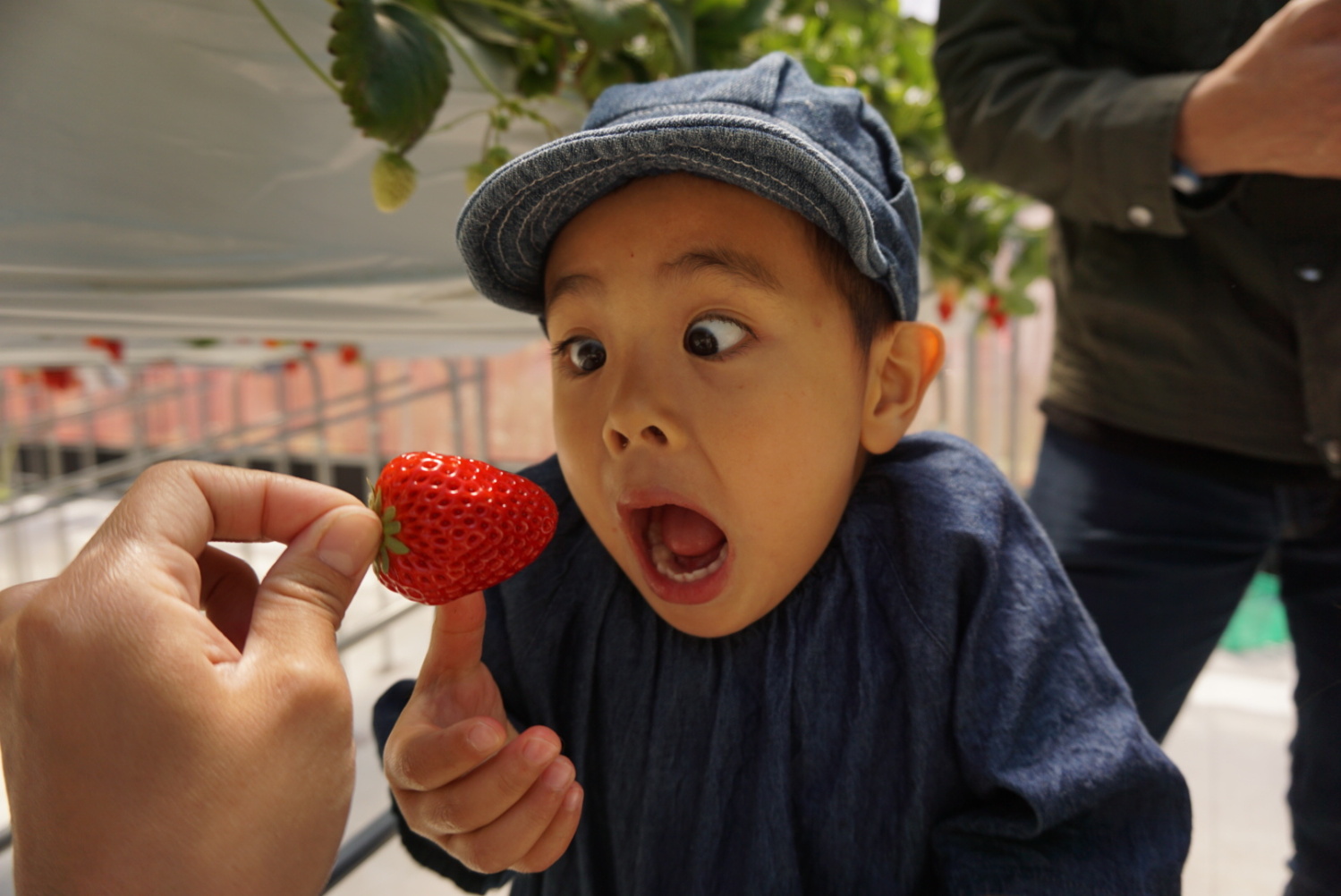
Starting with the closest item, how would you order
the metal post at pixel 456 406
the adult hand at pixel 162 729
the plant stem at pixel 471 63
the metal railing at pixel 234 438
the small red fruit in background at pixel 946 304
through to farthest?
the adult hand at pixel 162 729, the plant stem at pixel 471 63, the metal railing at pixel 234 438, the small red fruit in background at pixel 946 304, the metal post at pixel 456 406

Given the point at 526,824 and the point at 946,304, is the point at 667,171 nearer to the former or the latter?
the point at 526,824

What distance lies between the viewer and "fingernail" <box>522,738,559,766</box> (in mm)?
481

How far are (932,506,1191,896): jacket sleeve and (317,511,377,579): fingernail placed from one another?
39cm

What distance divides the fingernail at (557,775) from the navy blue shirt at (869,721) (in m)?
0.15

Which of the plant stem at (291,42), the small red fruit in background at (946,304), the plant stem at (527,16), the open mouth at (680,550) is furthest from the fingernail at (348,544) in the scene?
the small red fruit in background at (946,304)

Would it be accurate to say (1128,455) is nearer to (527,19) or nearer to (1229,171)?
(1229,171)

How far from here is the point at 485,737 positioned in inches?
18.7

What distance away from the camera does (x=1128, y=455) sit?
86cm

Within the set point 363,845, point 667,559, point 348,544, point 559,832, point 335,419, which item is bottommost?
point 363,845

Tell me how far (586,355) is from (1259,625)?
2062 millimetres

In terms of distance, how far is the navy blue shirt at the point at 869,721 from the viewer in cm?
55

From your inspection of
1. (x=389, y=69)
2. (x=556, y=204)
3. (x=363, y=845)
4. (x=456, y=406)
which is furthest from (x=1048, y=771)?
(x=456, y=406)

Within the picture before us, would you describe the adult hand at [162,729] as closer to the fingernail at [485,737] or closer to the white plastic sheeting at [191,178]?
the fingernail at [485,737]

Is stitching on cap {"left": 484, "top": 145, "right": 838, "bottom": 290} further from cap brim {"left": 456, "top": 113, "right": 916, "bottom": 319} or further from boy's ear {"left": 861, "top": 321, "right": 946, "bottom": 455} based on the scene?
boy's ear {"left": 861, "top": 321, "right": 946, "bottom": 455}
